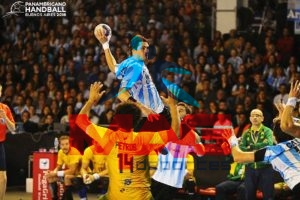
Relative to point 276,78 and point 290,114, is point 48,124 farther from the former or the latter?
point 290,114

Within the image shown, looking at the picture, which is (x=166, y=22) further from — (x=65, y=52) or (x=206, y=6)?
(x=65, y=52)

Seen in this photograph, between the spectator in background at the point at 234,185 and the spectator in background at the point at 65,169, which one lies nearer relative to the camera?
the spectator in background at the point at 65,169

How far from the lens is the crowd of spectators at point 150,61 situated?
17.6 metres

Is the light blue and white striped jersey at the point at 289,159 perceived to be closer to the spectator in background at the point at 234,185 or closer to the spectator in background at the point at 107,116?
the spectator in background at the point at 234,185

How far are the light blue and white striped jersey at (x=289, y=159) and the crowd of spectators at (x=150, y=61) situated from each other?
671cm

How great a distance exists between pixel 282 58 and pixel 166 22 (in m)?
3.33

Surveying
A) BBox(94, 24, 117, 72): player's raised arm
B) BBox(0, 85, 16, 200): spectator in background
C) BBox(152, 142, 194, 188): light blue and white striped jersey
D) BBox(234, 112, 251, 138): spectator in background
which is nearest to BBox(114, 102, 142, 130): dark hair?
BBox(94, 24, 117, 72): player's raised arm

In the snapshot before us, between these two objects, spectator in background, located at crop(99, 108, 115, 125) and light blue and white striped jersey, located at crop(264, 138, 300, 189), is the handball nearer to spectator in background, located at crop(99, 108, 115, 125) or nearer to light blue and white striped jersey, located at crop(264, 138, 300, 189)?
light blue and white striped jersey, located at crop(264, 138, 300, 189)

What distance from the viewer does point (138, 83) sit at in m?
10.2

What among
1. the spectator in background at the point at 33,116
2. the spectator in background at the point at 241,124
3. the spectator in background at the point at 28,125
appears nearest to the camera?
the spectator in background at the point at 241,124

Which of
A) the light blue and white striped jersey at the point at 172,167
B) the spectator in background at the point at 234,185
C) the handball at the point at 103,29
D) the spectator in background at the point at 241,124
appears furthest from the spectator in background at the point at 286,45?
the handball at the point at 103,29

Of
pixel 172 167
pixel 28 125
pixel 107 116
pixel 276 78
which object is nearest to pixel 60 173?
pixel 172 167

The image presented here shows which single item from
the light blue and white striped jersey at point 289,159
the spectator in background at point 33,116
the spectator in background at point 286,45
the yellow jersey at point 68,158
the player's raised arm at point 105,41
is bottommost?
the yellow jersey at point 68,158

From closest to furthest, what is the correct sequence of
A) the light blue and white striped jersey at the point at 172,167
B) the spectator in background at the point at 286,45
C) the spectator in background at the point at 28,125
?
the light blue and white striped jersey at the point at 172,167
the spectator in background at the point at 28,125
the spectator in background at the point at 286,45
